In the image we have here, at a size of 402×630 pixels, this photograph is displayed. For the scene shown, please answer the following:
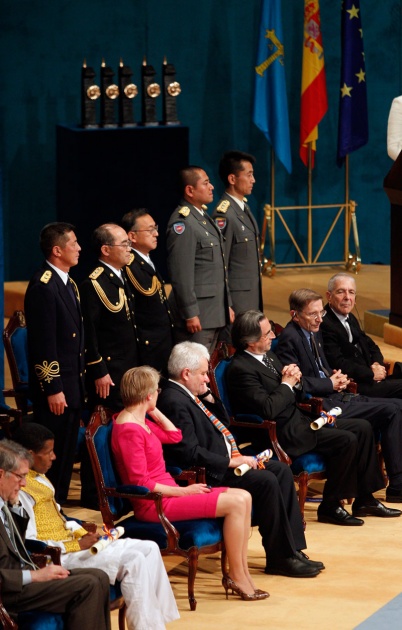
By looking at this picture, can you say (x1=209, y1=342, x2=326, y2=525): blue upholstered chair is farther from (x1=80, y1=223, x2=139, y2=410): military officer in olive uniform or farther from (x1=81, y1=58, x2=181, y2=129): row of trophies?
(x1=81, y1=58, x2=181, y2=129): row of trophies

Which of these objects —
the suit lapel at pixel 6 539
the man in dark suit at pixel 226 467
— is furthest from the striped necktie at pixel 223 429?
the suit lapel at pixel 6 539

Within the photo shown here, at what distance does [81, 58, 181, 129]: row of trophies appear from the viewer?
968 cm

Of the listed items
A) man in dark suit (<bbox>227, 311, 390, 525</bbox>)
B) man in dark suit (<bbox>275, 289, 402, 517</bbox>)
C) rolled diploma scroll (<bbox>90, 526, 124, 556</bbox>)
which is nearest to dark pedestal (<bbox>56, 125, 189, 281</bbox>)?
man in dark suit (<bbox>275, 289, 402, 517</bbox>)

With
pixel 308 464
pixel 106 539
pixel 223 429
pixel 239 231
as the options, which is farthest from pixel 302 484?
pixel 239 231

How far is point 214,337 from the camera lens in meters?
7.57

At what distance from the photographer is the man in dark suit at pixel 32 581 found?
4605 mm

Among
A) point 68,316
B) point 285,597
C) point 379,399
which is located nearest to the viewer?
point 285,597

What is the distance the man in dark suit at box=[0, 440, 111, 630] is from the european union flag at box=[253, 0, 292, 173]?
6.57 meters

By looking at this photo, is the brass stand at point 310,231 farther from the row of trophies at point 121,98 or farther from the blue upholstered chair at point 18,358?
the blue upholstered chair at point 18,358

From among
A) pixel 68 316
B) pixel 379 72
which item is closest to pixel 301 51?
pixel 379 72

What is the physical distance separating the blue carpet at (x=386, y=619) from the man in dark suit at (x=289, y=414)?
117 cm

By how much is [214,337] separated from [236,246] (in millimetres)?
562

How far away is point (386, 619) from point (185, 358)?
1401 millimetres

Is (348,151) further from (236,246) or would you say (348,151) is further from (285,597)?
(285,597)
